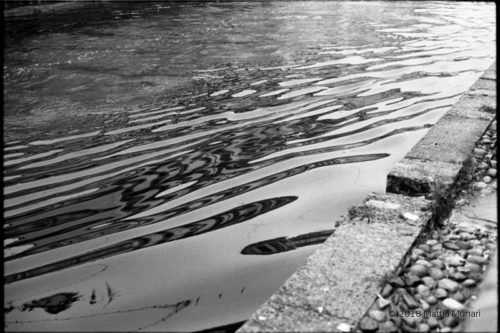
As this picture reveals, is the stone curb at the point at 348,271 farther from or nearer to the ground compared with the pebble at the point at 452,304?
farther from the ground

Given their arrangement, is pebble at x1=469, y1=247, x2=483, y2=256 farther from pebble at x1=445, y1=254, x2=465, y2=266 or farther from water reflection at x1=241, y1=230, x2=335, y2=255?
water reflection at x1=241, y1=230, x2=335, y2=255

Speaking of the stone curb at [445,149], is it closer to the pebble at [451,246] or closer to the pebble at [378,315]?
the pebble at [451,246]

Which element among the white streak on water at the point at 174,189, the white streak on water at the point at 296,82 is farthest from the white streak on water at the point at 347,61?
the white streak on water at the point at 174,189

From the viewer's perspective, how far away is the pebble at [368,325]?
2.65 meters

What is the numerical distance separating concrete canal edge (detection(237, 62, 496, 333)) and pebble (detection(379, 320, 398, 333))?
12 cm

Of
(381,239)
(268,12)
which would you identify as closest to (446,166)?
(381,239)

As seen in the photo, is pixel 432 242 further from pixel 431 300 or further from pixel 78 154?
pixel 78 154

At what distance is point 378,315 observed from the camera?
2.74 m

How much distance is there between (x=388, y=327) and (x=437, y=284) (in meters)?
0.50

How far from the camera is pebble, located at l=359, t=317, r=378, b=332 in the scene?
265cm

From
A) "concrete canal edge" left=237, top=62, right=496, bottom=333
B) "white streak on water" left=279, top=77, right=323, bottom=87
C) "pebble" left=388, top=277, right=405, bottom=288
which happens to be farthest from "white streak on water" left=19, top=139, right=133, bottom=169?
"pebble" left=388, top=277, right=405, bottom=288

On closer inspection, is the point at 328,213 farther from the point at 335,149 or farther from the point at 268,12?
the point at 268,12

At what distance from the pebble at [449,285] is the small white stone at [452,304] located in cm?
10

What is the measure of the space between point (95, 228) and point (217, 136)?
7.41ft
